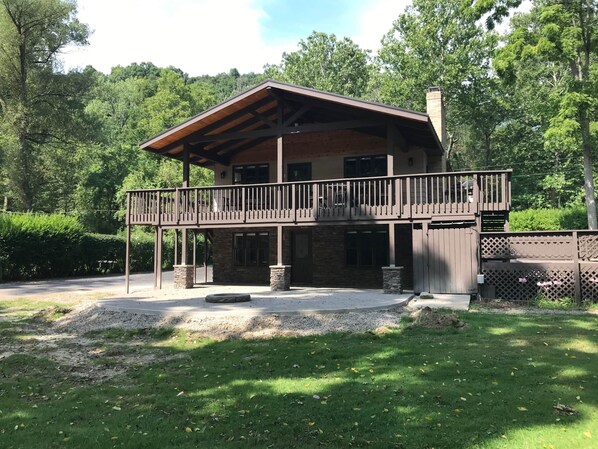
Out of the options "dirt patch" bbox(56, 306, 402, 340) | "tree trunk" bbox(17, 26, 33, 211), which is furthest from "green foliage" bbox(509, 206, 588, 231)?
"tree trunk" bbox(17, 26, 33, 211)

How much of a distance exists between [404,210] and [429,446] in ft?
34.8

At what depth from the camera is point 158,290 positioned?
51.1 ft

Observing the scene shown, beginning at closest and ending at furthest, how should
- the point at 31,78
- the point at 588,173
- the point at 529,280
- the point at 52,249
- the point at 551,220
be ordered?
the point at 529,280 → the point at 588,173 → the point at 52,249 → the point at 551,220 → the point at 31,78

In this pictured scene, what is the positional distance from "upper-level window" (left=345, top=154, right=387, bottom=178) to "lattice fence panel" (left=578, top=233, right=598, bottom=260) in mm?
7256

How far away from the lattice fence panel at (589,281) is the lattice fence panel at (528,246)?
43 cm

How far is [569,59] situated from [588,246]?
550 inches

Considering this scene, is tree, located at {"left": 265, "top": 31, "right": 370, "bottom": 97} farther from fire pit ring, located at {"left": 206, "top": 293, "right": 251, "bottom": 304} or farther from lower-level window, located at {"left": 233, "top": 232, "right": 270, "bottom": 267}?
fire pit ring, located at {"left": 206, "top": 293, "right": 251, "bottom": 304}

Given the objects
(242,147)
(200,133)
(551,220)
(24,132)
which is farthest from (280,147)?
(24,132)

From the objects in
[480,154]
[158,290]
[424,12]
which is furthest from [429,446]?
[480,154]

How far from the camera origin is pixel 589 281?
38.4 ft

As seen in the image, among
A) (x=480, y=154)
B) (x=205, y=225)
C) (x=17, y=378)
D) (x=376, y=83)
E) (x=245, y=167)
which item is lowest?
(x=17, y=378)

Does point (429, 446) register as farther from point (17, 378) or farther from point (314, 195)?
point (314, 195)

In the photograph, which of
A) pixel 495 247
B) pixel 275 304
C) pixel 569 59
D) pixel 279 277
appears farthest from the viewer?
pixel 569 59

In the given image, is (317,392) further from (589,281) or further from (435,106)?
(435,106)
